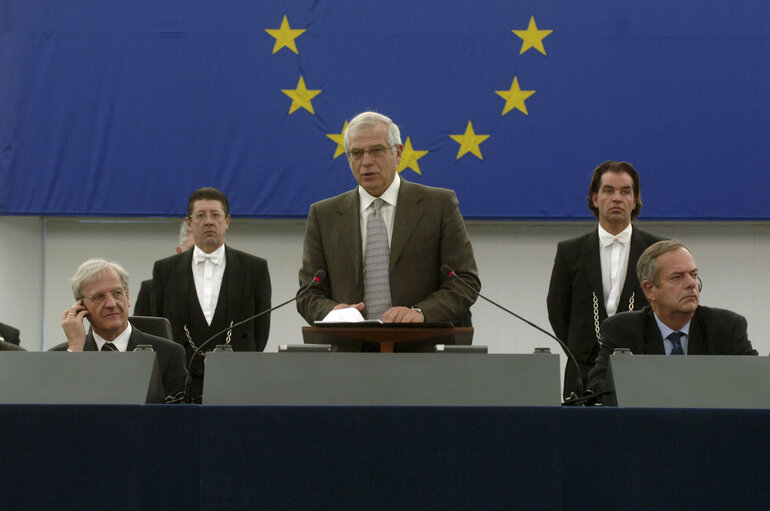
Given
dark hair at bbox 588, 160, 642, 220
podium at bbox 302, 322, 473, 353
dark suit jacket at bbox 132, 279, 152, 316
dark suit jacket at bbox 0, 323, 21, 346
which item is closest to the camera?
podium at bbox 302, 322, 473, 353

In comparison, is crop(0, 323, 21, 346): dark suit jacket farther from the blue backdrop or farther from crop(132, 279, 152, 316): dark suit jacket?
the blue backdrop

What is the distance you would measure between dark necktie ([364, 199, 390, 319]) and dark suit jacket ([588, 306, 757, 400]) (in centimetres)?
66

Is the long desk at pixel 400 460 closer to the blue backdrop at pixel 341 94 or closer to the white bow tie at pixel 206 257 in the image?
the white bow tie at pixel 206 257

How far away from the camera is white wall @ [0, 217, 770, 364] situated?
5.33 meters

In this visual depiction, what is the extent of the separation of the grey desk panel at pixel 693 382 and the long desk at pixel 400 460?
0.06 meters

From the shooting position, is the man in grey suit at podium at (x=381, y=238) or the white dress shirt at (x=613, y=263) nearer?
the man in grey suit at podium at (x=381, y=238)

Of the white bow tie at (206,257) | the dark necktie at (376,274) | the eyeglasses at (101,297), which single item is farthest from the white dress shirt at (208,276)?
the dark necktie at (376,274)

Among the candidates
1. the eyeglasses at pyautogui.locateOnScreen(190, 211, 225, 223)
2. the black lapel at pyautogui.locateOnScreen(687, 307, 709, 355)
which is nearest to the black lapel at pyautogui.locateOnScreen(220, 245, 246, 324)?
the eyeglasses at pyautogui.locateOnScreen(190, 211, 225, 223)

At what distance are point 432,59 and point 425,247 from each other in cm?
248

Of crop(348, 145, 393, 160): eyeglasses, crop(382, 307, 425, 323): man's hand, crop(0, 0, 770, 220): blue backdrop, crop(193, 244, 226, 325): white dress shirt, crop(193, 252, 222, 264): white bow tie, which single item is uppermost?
crop(0, 0, 770, 220): blue backdrop

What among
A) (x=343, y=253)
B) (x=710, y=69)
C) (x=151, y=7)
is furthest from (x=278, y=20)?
(x=343, y=253)

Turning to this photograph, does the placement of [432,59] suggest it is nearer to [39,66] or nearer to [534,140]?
[534,140]

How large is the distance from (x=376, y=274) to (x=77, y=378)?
116cm

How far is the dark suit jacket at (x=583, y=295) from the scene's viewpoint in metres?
3.51
